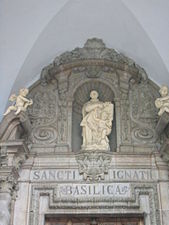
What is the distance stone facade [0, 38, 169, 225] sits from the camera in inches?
376

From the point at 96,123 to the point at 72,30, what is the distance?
2665 mm

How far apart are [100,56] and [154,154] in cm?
298

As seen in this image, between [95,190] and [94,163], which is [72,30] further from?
[95,190]

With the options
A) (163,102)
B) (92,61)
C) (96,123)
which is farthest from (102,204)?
(92,61)

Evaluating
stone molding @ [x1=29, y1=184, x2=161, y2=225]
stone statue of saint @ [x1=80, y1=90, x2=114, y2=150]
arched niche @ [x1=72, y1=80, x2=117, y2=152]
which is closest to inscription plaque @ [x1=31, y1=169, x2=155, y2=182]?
stone molding @ [x1=29, y1=184, x2=161, y2=225]

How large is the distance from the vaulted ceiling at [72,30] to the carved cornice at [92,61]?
329mm

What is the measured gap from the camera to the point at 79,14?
36.9 ft

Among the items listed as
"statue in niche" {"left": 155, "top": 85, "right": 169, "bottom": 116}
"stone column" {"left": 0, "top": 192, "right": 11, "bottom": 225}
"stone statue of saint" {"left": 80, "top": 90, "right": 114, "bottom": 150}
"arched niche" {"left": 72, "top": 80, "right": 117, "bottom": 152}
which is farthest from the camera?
"arched niche" {"left": 72, "top": 80, "right": 117, "bottom": 152}

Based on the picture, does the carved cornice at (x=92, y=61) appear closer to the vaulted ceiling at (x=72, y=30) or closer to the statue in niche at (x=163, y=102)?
the vaulted ceiling at (x=72, y=30)

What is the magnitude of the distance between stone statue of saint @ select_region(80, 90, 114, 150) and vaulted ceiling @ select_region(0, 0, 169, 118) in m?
1.68

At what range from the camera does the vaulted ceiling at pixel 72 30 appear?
10.9 metres

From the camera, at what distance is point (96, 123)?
10492 mm

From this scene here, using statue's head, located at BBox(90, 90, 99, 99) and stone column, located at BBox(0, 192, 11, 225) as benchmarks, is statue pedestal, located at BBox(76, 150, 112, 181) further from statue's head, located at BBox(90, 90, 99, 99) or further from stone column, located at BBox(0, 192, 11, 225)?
stone column, located at BBox(0, 192, 11, 225)

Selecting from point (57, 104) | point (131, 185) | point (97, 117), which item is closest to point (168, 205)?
point (131, 185)
